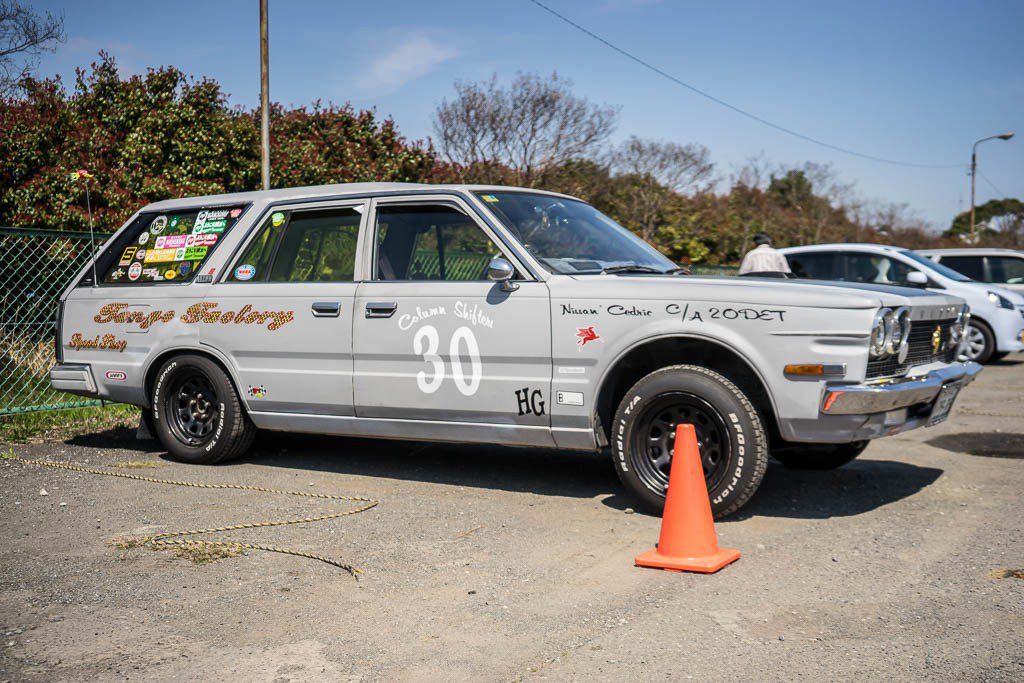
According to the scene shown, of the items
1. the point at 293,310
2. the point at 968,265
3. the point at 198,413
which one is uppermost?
the point at 968,265

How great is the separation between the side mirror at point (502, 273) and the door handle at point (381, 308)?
72 cm

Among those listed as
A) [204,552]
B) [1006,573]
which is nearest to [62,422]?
[204,552]

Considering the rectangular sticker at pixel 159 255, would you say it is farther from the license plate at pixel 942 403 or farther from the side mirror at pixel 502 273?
the license plate at pixel 942 403

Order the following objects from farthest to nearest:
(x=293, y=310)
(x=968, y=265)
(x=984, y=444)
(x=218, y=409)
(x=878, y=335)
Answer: (x=968, y=265), (x=984, y=444), (x=218, y=409), (x=293, y=310), (x=878, y=335)

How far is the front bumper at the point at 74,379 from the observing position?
7395 mm

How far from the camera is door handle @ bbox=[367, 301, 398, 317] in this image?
6.16 m

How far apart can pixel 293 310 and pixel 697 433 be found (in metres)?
2.79

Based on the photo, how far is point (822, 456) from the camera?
6.61 metres

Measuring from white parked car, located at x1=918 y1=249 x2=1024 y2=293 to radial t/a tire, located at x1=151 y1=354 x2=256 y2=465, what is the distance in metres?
12.4

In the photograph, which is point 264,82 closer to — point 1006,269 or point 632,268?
point 632,268

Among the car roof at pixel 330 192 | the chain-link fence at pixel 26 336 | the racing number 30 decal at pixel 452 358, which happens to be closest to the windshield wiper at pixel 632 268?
the car roof at pixel 330 192

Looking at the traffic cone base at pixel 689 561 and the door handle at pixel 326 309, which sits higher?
the door handle at pixel 326 309

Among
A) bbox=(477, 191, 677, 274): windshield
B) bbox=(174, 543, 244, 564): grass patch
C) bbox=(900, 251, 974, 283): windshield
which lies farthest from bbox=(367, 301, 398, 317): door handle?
bbox=(900, 251, 974, 283): windshield

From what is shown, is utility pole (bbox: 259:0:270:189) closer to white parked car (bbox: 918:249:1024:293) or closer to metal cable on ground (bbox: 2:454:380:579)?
metal cable on ground (bbox: 2:454:380:579)
